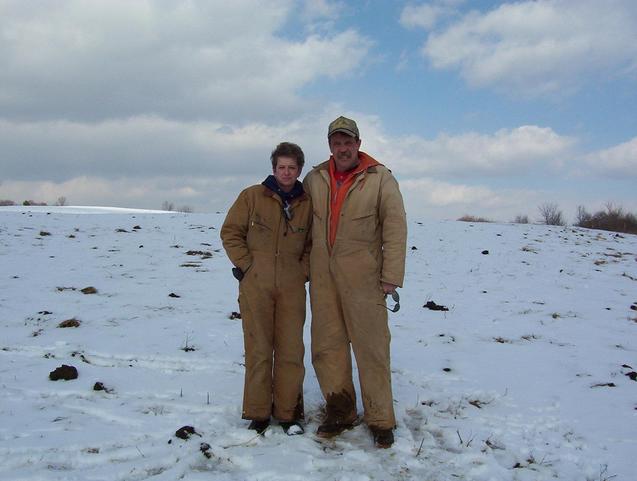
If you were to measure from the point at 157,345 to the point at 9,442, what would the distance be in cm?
235

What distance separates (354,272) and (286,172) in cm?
98

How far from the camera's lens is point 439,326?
7477 millimetres

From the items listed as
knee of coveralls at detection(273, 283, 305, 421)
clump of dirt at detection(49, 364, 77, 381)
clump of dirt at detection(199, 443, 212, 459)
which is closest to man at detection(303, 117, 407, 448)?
knee of coveralls at detection(273, 283, 305, 421)

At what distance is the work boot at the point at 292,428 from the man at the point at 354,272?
174mm

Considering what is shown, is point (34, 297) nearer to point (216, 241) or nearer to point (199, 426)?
point (199, 426)

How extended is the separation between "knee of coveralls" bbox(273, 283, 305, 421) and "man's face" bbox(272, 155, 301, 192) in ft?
2.77

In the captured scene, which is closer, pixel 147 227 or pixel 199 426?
pixel 199 426

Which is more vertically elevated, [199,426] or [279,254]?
[279,254]

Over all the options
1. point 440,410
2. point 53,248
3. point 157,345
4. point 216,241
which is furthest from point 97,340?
point 216,241

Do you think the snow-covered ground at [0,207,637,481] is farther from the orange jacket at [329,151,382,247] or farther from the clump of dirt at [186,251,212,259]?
the orange jacket at [329,151,382,247]

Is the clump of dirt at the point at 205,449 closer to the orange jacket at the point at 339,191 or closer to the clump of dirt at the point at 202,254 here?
the orange jacket at the point at 339,191

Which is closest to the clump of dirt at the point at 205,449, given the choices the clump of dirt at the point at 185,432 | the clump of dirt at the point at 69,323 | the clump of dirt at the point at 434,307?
the clump of dirt at the point at 185,432

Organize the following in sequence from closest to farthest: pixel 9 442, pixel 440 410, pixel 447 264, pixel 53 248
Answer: pixel 9 442
pixel 440 410
pixel 53 248
pixel 447 264

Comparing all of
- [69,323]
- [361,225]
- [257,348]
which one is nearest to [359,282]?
[361,225]
